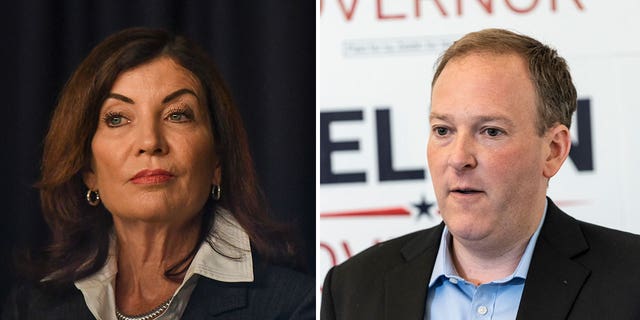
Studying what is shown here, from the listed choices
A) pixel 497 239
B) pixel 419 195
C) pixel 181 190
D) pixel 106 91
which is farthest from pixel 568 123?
pixel 106 91

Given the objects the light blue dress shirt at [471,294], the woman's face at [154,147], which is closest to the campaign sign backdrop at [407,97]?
the woman's face at [154,147]

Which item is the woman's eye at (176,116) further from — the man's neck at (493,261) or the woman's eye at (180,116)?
the man's neck at (493,261)

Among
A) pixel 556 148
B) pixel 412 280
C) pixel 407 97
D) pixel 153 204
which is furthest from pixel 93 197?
pixel 556 148

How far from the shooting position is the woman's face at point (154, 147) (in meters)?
2.98

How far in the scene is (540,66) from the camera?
1987 millimetres

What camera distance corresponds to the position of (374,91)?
284 centimetres

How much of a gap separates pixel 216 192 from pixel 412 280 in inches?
46.3

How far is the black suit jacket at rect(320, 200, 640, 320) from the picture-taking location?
1844 mm

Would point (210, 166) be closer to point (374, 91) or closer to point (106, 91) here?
point (106, 91)

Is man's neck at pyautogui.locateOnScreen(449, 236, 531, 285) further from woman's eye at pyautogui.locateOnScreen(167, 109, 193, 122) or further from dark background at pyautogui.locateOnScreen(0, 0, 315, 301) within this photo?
woman's eye at pyautogui.locateOnScreen(167, 109, 193, 122)

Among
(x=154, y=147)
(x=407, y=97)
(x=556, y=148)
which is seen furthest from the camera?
(x=154, y=147)

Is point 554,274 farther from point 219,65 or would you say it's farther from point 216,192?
point 219,65

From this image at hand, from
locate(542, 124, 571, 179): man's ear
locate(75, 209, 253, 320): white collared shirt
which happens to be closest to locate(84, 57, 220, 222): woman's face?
locate(75, 209, 253, 320): white collared shirt

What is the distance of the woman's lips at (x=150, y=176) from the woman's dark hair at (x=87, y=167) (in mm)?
175
